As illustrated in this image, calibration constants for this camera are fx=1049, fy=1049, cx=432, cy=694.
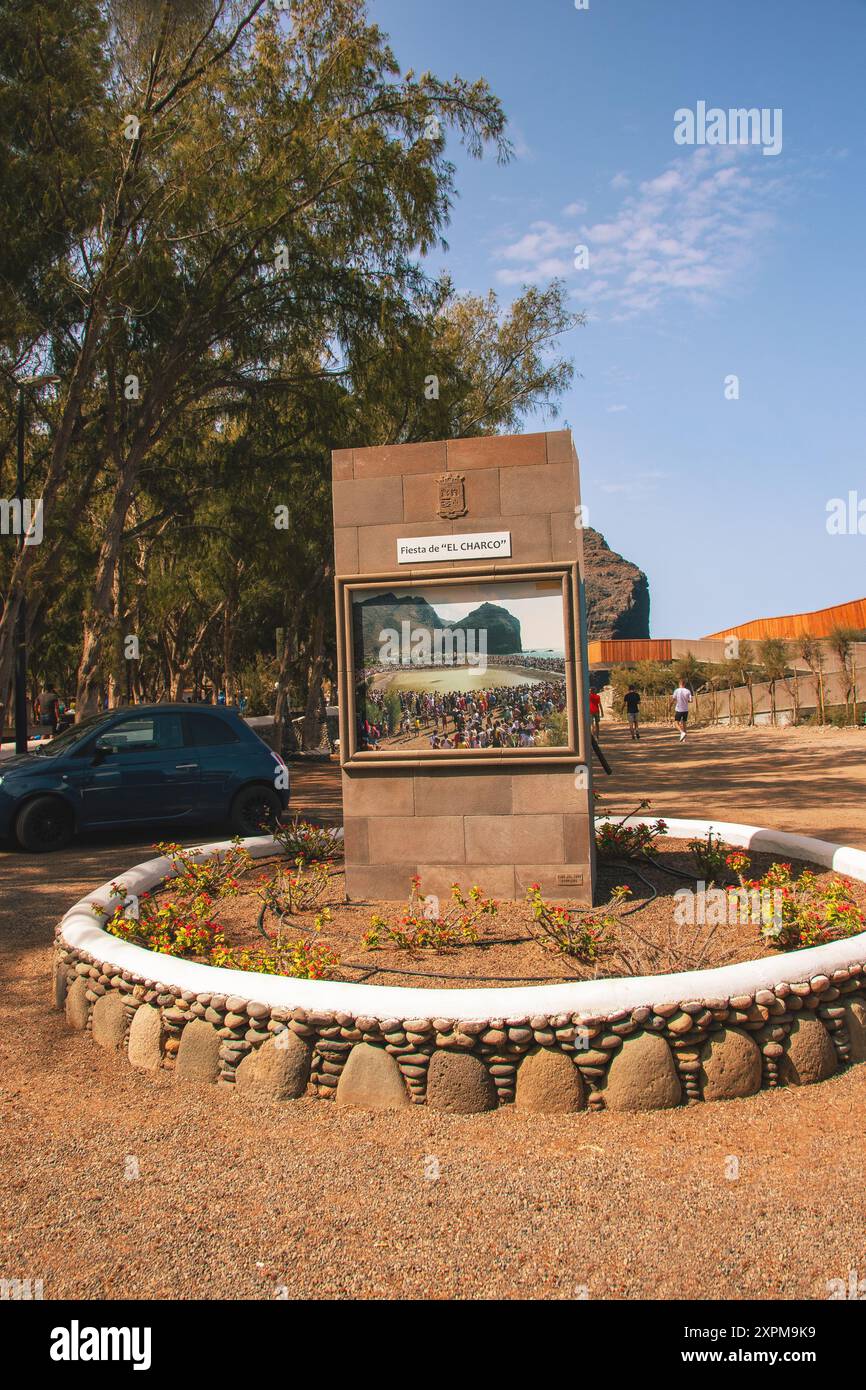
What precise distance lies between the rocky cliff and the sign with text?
289 feet

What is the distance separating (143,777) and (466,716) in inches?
228

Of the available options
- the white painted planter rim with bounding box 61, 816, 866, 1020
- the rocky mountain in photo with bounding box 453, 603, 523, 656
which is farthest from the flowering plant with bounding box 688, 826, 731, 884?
the white painted planter rim with bounding box 61, 816, 866, 1020

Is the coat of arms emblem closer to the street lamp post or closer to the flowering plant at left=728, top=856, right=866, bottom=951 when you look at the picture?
the flowering plant at left=728, top=856, right=866, bottom=951

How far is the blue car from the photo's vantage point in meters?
11.2

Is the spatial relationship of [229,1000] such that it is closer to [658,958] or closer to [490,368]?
[658,958]

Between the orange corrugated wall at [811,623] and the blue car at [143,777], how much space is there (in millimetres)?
28537

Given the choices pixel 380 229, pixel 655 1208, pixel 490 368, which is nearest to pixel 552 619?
pixel 655 1208

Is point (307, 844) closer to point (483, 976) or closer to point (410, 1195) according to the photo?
point (483, 976)

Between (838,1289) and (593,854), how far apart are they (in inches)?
158

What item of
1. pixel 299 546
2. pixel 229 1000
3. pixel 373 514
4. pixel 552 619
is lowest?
pixel 229 1000

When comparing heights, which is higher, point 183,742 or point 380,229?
point 380,229

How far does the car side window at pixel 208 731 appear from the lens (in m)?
12.0

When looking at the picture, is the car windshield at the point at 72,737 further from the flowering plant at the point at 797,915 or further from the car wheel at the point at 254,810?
the flowering plant at the point at 797,915

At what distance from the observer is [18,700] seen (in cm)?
2092
